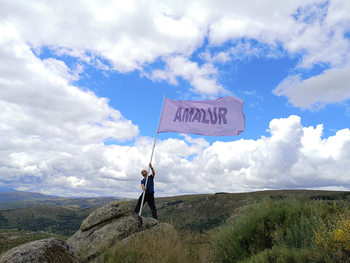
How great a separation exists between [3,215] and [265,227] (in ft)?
578

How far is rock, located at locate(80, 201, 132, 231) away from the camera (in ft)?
31.0

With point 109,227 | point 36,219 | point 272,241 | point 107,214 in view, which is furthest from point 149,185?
point 36,219

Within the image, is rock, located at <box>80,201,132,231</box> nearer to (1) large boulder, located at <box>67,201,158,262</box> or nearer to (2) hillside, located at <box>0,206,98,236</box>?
(1) large boulder, located at <box>67,201,158,262</box>

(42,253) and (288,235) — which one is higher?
(288,235)

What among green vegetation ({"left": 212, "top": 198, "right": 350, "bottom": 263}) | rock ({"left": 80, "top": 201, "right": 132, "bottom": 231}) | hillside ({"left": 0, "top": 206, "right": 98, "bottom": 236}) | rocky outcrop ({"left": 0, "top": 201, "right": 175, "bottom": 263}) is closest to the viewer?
green vegetation ({"left": 212, "top": 198, "right": 350, "bottom": 263})

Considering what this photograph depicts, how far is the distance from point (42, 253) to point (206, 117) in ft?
30.4

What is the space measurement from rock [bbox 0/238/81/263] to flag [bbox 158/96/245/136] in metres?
7.30

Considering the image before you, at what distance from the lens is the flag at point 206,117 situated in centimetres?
1184

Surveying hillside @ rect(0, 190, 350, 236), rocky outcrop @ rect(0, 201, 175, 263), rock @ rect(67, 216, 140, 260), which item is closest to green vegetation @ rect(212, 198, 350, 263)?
rocky outcrop @ rect(0, 201, 175, 263)

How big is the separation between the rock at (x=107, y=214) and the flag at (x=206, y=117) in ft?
14.1

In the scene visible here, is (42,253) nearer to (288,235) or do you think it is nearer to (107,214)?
(107,214)

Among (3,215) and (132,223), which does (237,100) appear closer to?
(132,223)

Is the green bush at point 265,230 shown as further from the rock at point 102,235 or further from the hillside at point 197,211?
the hillside at point 197,211

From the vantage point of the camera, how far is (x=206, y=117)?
40.1 feet
